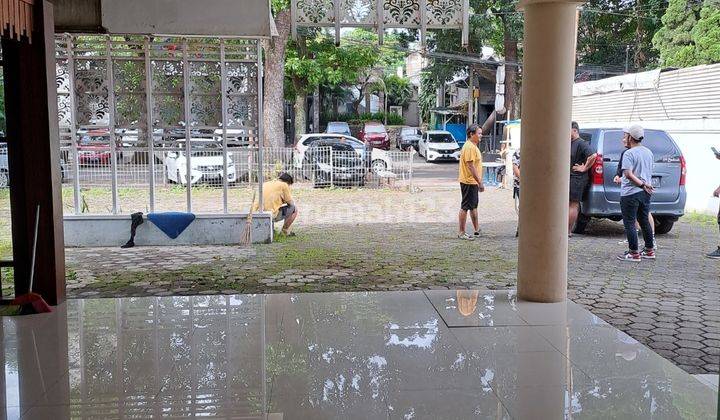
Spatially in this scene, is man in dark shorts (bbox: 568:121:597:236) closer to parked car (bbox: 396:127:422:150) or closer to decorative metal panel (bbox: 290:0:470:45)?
decorative metal panel (bbox: 290:0:470:45)

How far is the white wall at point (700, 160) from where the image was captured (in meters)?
12.7

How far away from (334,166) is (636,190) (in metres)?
10.4

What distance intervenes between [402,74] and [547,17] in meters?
49.5

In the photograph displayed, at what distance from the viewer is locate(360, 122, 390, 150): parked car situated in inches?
1312

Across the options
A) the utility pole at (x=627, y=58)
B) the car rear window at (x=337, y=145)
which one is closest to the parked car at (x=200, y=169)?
the car rear window at (x=337, y=145)

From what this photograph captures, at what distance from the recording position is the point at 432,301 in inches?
248

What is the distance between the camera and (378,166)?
1853 cm

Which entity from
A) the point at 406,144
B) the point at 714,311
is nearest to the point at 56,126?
the point at 714,311

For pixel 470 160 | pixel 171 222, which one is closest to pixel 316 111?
pixel 171 222

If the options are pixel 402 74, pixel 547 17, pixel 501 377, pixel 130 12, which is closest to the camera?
pixel 501 377

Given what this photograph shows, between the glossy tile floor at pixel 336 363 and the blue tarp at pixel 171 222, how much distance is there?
3.90 m

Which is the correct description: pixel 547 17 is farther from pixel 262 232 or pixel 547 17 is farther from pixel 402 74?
pixel 402 74

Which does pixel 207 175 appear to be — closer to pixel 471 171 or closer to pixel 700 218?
pixel 471 171

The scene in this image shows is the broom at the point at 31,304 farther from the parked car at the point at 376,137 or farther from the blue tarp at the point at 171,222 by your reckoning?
the parked car at the point at 376,137
